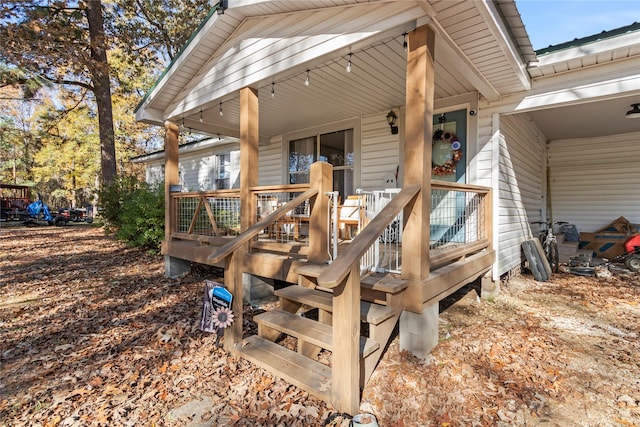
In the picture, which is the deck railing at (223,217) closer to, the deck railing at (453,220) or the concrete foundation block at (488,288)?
the deck railing at (453,220)

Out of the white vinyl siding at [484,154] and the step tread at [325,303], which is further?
the white vinyl siding at [484,154]

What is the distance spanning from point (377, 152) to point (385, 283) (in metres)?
4.05

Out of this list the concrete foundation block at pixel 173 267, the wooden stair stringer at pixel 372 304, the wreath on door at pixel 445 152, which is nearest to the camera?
the wooden stair stringer at pixel 372 304

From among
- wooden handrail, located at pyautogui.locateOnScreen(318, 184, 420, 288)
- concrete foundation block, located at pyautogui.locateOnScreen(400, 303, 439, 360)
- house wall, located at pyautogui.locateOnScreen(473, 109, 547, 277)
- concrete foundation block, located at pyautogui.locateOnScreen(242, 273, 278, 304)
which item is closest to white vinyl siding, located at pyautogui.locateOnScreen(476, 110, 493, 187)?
house wall, located at pyautogui.locateOnScreen(473, 109, 547, 277)

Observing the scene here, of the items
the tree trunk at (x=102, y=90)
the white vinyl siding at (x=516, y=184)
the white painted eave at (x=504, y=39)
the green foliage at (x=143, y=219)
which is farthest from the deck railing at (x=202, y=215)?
the tree trunk at (x=102, y=90)

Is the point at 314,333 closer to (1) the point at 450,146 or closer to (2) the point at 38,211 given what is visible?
(1) the point at 450,146

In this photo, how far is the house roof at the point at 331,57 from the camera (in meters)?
3.09

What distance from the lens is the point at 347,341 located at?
81.1 inches

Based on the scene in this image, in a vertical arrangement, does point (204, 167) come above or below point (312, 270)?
above

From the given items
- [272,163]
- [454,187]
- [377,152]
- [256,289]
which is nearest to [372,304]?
[454,187]

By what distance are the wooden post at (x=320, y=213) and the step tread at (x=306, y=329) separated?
2.42 ft

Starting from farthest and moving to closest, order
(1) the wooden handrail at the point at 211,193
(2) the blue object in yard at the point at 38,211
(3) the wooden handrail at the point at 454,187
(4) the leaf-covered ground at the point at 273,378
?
(2) the blue object in yard at the point at 38,211
(1) the wooden handrail at the point at 211,193
(3) the wooden handrail at the point at 454,187
(4) the leaf-covered ground at the point at 273,378

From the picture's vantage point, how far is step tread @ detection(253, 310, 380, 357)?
240cm

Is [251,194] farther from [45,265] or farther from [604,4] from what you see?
[604,4]
